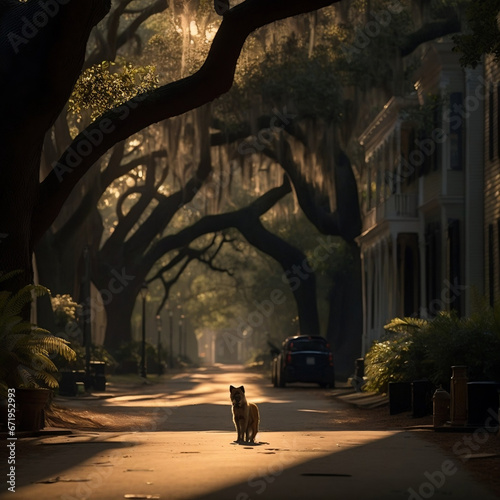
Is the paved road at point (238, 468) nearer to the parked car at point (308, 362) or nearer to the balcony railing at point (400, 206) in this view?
the balcony railing at point (400, 206)

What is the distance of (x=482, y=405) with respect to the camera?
1748 cm

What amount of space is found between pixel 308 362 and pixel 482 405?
23979 millimetres

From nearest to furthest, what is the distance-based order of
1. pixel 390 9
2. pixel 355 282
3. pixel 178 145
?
pixel 390 9, pixel 178 145, pixel 355 282

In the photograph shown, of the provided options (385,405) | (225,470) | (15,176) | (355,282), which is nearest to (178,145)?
(355,282)

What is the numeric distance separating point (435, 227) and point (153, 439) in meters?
23.2

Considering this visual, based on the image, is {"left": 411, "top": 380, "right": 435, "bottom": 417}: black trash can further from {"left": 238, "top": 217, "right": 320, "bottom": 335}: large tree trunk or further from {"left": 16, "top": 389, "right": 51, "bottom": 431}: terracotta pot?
{"left": 238, "top": 217, "right": 320, "bottom": 335}: large tree trunk

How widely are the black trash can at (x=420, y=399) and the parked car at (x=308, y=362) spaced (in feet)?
61.9

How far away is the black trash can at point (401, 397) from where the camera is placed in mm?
23750

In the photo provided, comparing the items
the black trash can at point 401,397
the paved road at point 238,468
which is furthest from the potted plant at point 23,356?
the black trash can at point 401,397

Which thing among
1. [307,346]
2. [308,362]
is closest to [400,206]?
[307,346]

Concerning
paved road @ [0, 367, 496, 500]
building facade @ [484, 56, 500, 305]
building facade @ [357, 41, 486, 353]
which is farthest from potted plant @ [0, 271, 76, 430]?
building facade @ [357, 41, 486, 353]

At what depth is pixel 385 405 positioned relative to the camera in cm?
2630

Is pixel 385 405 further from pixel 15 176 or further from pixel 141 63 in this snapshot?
pixel 141 63

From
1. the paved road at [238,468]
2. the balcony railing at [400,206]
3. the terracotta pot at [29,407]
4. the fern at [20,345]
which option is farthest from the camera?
the balcony railing at [400,206]
